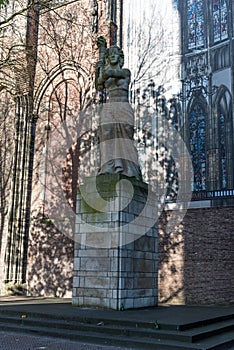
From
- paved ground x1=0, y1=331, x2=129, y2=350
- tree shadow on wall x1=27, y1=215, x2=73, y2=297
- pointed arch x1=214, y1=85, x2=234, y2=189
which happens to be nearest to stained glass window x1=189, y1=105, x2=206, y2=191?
pointed arch x1=214, y1=85, x2=234, y2=189

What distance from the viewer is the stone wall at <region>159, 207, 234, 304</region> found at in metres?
12.0

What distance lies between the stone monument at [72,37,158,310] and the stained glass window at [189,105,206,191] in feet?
11.7

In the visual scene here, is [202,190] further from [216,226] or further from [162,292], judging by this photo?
[162,292]

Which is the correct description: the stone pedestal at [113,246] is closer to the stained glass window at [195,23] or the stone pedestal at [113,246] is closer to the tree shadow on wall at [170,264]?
the tree shadow on wall at [170,264]

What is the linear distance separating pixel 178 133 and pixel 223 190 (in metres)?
2.64

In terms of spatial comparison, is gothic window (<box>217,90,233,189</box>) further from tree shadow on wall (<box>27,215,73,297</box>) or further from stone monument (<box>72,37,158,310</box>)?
tree shadow on wall (<box>27,215,73,297</box>)

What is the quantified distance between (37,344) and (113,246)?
291cm

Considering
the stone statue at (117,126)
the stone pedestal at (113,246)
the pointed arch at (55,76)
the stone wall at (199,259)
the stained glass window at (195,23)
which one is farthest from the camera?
the pointed arch at (55,76)

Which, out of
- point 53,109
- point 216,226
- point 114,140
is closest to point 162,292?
point 216,226

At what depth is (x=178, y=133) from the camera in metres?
13.9

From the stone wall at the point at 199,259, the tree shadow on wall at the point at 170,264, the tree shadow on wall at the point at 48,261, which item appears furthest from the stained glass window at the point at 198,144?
the tree shadow on wall at the point at 48,261

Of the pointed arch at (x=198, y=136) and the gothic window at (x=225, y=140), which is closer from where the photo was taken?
the gothic window at (x=225, y=140)

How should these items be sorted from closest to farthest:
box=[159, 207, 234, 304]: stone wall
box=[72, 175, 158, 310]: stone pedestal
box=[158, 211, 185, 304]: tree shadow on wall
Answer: box=[72, 175, 158, 310]: stone pedestal → box=[159, 207, 234, 304]: stone wall → box=[158, 211, 185, 304]: tree shadow on wall

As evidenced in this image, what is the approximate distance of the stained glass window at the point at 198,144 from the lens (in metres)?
13.1
